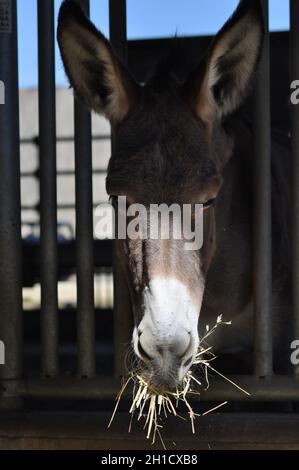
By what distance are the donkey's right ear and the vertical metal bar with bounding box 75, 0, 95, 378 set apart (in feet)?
0.31

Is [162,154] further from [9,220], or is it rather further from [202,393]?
[202,393]

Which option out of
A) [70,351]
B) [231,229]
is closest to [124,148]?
[231,229]

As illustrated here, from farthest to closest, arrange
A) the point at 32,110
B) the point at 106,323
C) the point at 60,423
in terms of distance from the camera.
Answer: the point at 32,110
the point at 106,323
the point at 60,423

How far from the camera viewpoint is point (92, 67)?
248 cm

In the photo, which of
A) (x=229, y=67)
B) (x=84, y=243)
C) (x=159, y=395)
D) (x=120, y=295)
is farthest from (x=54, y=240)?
(x=229, y=67)

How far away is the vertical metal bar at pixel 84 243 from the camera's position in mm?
2551

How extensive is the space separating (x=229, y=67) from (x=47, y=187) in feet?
3.06

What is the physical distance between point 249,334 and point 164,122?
141cm

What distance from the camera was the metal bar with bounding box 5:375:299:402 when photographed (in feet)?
7.86

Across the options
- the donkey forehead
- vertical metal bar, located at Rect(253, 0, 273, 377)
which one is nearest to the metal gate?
vertical metal bar, located at Rect(253, 0, 273, 377)

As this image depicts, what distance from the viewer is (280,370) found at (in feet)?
10.1

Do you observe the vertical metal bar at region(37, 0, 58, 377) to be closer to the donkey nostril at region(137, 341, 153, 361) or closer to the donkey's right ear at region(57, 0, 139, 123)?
the donkey's right ear at region(57, 0, 139, 123)

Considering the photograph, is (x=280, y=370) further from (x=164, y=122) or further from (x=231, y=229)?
(x=164, y=122)

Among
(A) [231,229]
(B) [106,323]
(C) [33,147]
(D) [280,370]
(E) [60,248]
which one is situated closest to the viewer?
(A) [231,229]
